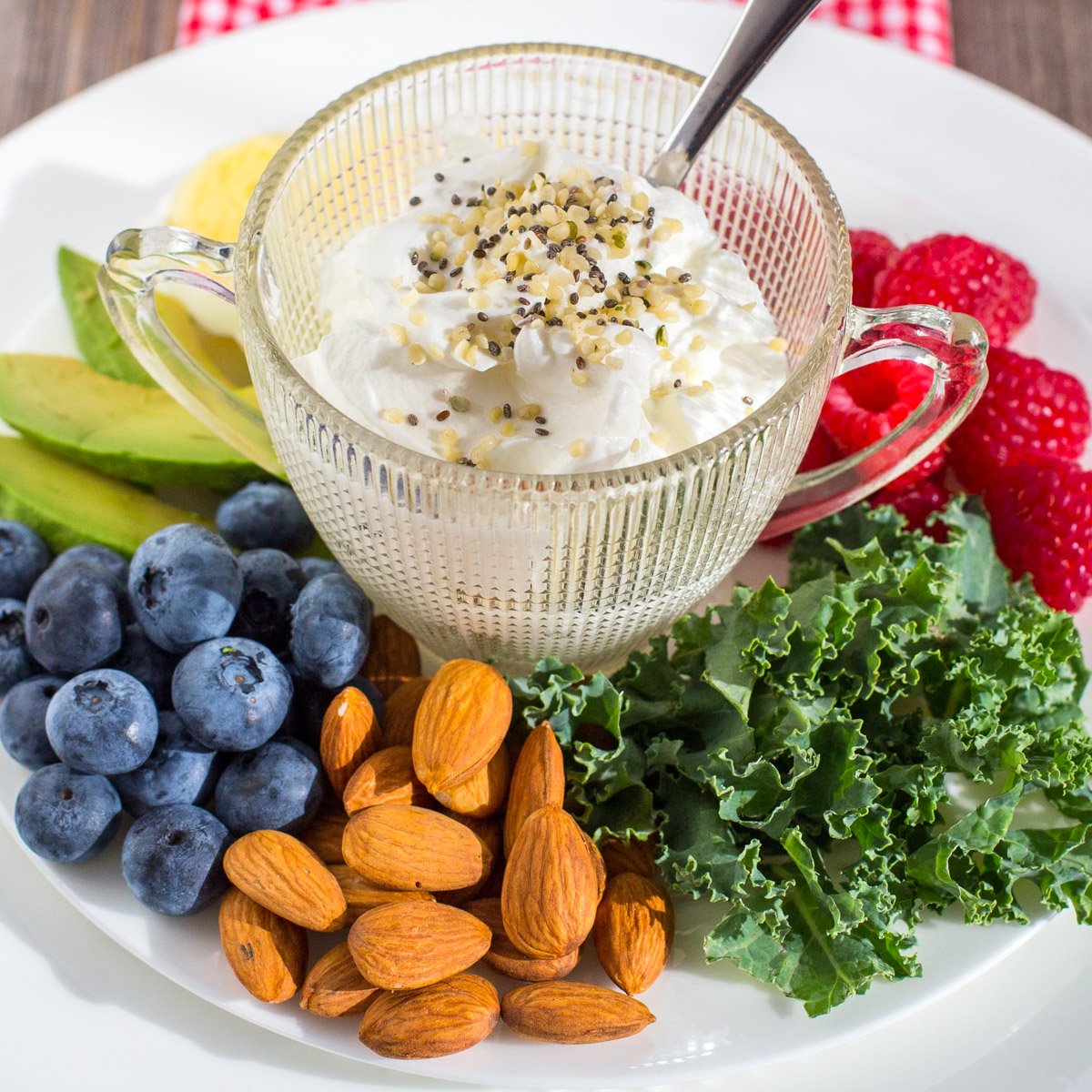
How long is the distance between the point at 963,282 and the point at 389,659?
30.4 inches

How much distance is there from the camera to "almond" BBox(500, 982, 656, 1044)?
104cm

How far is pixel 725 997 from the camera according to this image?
1.10 meters

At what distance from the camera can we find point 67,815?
1.12 metres

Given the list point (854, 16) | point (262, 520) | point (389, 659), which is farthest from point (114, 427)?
point (854, 16)

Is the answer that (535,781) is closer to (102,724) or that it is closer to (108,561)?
(102,724)

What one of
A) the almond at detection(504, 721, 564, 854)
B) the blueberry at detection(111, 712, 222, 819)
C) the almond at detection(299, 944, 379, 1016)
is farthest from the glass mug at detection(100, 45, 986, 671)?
the almond at detection(299, 944, 379, 1016)

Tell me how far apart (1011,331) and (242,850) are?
3.46ft

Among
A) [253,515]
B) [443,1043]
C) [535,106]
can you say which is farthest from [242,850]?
[535,106]

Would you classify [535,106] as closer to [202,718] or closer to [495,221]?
[495,221]

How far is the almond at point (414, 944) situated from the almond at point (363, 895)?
3cm

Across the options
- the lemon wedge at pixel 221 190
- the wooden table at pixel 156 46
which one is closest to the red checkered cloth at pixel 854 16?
the wooden table at pixel 156 46

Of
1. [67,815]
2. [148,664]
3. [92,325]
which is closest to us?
[67,815]

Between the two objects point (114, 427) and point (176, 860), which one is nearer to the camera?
point (176, 860)

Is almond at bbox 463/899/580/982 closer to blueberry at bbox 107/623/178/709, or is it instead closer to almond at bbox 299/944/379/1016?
almond at bbox 299/944/379/1016
